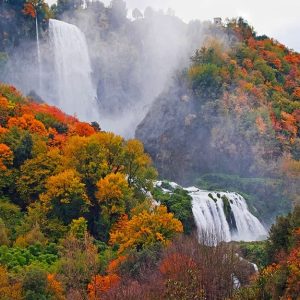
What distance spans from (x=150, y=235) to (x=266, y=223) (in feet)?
100

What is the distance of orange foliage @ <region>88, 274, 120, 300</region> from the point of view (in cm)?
3300

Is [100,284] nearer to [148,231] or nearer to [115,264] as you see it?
[115,264]

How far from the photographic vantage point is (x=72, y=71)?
95312mm

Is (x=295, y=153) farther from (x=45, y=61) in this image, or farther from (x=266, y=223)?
(x=45, y=61)

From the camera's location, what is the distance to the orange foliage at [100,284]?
33000 millimetres

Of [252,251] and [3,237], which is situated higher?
[3,237]

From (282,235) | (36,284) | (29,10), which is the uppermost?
(29,10)

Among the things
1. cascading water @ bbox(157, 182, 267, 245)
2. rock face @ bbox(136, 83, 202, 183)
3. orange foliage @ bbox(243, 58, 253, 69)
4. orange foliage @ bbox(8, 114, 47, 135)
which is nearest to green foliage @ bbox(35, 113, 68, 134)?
orange foliage @ bbox(8, 114, 47, 135)

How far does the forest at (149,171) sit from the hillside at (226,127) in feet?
0.66

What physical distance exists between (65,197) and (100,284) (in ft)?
53.3

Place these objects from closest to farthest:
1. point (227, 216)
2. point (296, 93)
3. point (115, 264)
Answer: point (115, 264) → point (227, 216) → point (296, 93)

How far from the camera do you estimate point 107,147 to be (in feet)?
177

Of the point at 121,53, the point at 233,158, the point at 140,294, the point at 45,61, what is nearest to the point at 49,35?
the point at 45,61

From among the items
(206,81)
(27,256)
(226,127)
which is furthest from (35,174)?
(206,81)
